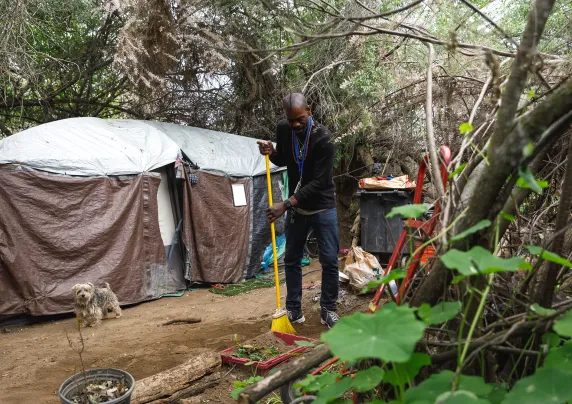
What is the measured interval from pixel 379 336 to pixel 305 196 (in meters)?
3.06

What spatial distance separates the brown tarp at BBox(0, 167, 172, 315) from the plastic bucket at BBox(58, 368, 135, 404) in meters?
3.76

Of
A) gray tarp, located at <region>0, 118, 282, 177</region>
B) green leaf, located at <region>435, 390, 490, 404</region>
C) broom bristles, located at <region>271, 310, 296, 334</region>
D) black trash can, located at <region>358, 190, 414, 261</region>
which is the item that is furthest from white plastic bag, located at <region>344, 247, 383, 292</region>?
green leaf, located at <region>435, 390, 490, 404</region>

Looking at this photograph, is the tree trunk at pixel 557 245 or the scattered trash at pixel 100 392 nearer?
the tree trunk at pixel 557 245

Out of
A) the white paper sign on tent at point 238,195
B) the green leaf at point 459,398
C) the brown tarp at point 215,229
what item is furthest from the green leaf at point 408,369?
the white paper sign on tent at point 238,195

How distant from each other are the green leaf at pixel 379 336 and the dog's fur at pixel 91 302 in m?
5.20

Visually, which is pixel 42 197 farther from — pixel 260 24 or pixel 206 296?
pixel 260 24

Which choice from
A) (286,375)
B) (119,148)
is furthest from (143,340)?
(286,375)

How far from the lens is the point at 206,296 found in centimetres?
752

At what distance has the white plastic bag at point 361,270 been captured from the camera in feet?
18.7

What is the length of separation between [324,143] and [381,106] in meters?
2.79

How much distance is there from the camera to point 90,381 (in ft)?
9.02

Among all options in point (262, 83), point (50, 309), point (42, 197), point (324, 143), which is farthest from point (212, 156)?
point (324, 143)

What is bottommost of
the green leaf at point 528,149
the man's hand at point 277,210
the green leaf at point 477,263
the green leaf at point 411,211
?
the man's hand at point 277,210

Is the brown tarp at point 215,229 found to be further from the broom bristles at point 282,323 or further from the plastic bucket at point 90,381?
the plastic bucket at point 90,381
